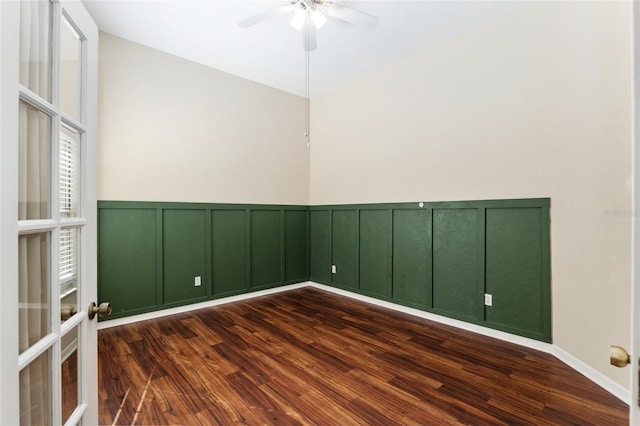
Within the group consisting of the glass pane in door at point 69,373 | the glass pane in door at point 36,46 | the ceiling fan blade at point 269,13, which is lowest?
the glass pane in door at point 69,373

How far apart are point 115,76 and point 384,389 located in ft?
12.8

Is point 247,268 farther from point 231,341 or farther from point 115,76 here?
point 115,76

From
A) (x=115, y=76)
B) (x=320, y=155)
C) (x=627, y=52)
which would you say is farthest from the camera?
(x=320, y=155)

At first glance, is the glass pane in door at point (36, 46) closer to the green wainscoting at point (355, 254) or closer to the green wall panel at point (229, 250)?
the green wainscoting at point (355, 254)

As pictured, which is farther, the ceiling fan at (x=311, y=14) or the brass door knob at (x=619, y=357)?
the ceiling fan at (x=311, y=14)

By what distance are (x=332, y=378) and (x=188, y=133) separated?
3.16 metres

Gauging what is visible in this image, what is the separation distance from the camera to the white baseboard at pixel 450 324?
1970 millimetres

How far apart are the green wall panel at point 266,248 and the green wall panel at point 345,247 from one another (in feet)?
2.79

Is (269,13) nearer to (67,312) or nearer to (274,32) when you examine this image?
(274,32)

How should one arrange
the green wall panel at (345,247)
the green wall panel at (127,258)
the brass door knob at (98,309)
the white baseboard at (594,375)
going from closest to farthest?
the brass door knob at (98,309)
the white baseboard at (594,375)
the green wall panel at (127,258)
the green wall panel at (345,247)

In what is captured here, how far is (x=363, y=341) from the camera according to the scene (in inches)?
107

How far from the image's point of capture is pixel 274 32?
9.95 ft

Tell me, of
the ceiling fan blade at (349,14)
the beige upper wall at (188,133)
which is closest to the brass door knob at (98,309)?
the beige upper wall at (188,133)

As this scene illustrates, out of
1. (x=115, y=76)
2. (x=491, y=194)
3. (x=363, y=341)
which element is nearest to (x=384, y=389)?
(x=363, y=341)
